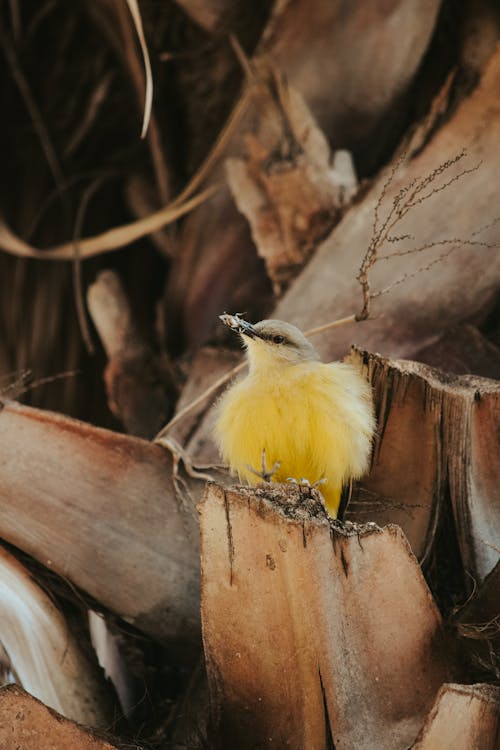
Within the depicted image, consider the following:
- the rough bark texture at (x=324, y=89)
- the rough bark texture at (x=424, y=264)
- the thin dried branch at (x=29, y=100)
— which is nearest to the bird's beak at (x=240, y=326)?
the rough bark texture at (x=424, y=264)

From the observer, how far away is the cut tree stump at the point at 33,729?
1813 mm

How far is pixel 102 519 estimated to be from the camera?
2.37m

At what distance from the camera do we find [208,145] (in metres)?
3.77

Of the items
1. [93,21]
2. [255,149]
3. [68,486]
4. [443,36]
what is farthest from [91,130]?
[68,486]

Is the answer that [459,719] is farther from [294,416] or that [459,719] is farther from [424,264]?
[424,264]

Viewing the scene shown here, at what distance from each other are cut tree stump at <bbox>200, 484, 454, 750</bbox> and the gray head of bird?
87 centimetres

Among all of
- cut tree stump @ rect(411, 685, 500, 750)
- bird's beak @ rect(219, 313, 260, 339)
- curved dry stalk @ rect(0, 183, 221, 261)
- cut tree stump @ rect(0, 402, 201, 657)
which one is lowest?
cut tree stump @ rect(411, 685, 500, 750)

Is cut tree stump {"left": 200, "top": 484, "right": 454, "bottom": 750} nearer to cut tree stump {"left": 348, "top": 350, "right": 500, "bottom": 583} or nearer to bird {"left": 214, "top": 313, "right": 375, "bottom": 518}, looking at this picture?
cut tree stump {"left": 348, "top": 350, "right": 500, "bottom": 583}

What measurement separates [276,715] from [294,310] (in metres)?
1.39

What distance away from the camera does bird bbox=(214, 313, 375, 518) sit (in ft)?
8.09

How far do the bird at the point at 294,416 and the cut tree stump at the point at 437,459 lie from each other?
9 cm

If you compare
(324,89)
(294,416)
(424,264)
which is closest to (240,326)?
(294,416)

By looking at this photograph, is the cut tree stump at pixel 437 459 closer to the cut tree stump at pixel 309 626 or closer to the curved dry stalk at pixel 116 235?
the cut tree stump at pixel 309 626

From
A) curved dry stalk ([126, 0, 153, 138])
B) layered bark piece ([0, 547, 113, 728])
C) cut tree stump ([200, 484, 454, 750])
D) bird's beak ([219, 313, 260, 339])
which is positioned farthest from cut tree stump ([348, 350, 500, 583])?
curved dry stalk ([126, 0, 153, 138])
